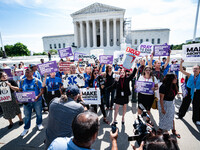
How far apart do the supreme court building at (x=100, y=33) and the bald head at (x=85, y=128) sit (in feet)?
105

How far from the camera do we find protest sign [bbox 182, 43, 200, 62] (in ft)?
12.8

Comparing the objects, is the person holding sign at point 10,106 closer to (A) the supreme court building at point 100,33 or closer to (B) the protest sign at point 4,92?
(B) the protest sign at point 4,92

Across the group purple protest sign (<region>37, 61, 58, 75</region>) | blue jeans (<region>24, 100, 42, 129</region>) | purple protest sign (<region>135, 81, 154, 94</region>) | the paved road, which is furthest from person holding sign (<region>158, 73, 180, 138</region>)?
blue jeans (<region>24, 100, 42, 129</region>)

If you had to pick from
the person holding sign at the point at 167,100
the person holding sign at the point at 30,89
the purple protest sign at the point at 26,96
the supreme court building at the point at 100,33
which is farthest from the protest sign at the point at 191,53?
the supreme court building at the point at 100,33

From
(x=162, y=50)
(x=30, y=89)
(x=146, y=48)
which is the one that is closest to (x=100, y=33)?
(x=146, y=48)

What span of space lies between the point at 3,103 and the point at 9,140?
129 cm

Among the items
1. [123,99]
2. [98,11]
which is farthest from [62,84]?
[98,11]

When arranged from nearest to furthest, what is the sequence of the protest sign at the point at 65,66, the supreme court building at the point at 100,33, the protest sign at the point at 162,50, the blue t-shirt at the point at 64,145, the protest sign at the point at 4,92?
the blue t-shirt at the point at 64,145, the protest sign at the point at 4,92, the protest sign at the point at 65,66, the protest sign at the point at 162,50, the supreme court building at the point at 100,33

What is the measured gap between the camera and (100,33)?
41062 millimetres

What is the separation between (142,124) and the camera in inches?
58.3

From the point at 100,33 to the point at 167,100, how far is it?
41.6 m

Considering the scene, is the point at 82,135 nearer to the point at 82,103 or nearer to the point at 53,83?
the point at 82,103

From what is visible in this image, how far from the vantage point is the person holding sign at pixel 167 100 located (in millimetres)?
2795

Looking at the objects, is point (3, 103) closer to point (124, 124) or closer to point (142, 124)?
point (124, 124)
